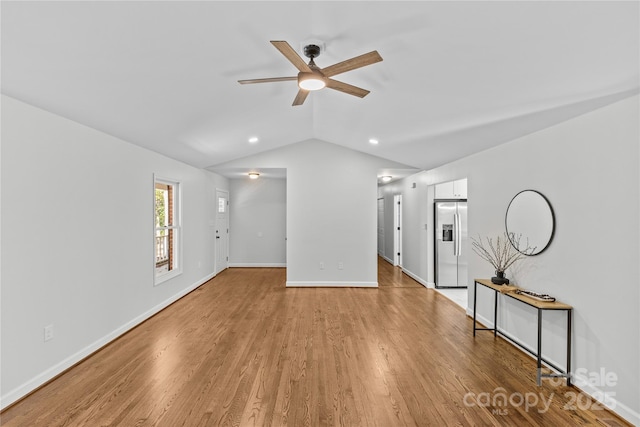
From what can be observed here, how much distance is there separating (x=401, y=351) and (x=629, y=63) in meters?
2.95

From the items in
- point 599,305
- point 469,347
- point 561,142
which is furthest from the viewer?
point 469,347

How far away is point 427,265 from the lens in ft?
19.6


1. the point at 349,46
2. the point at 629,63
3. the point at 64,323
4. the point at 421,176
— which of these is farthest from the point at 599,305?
the point at 64,323

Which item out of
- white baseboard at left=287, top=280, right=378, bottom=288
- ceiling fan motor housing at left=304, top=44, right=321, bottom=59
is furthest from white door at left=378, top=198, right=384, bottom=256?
ceiling fan motor housing at left=304, top=44, right=321, bottom=59

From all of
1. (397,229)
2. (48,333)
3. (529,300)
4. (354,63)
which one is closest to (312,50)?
(354,63)

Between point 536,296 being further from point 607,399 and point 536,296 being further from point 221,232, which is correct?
point 221,232

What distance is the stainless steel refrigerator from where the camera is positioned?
18.6ft

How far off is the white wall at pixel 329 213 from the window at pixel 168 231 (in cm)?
127

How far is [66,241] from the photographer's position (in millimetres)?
2832

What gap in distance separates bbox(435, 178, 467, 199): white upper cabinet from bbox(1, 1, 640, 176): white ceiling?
2.25m

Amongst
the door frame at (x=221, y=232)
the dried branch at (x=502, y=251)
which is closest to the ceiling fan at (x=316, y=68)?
the dried branch at (x=502, y=251)

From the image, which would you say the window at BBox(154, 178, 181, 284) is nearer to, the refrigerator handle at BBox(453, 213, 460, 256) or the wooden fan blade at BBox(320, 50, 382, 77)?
the wooden fan blade at BBox(320, 50, 382, 77)

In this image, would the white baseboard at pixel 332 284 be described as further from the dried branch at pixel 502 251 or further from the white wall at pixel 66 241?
the white wall at pixel 66 241

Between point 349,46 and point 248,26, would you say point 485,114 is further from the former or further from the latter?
point 248,26
